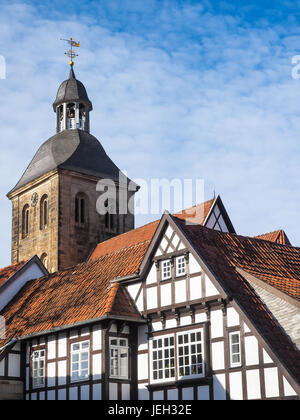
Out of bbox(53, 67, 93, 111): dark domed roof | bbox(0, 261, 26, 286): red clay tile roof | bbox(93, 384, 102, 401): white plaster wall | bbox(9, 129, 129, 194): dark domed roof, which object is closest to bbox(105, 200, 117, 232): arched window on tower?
bbox(9, 129, 129, 194): dark domed roof

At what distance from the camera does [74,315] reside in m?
31.5

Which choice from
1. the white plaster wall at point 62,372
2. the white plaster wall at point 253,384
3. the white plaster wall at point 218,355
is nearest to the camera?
the white plaster wall at point 253,384

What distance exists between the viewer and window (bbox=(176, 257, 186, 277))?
29.7m

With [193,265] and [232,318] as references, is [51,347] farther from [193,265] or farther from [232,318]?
[232,318]

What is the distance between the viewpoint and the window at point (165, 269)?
1192 inches

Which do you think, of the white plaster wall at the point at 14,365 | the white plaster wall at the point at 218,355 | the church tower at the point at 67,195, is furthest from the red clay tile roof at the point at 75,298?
the church tower at the point at 67,195

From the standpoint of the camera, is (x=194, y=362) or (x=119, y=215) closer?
(x=194, y=362)

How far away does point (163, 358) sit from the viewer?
96.3ft

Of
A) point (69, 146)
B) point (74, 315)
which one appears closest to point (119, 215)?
point (69, 146)

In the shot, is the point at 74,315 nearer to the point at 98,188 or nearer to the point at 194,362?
the point at 194,362

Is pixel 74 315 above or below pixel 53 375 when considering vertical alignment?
above

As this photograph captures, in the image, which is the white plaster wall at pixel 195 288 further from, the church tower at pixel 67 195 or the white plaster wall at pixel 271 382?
the church tower at pixel 67 195

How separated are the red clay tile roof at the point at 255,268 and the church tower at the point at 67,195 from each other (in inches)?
822

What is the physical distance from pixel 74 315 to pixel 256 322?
809 centimetres
